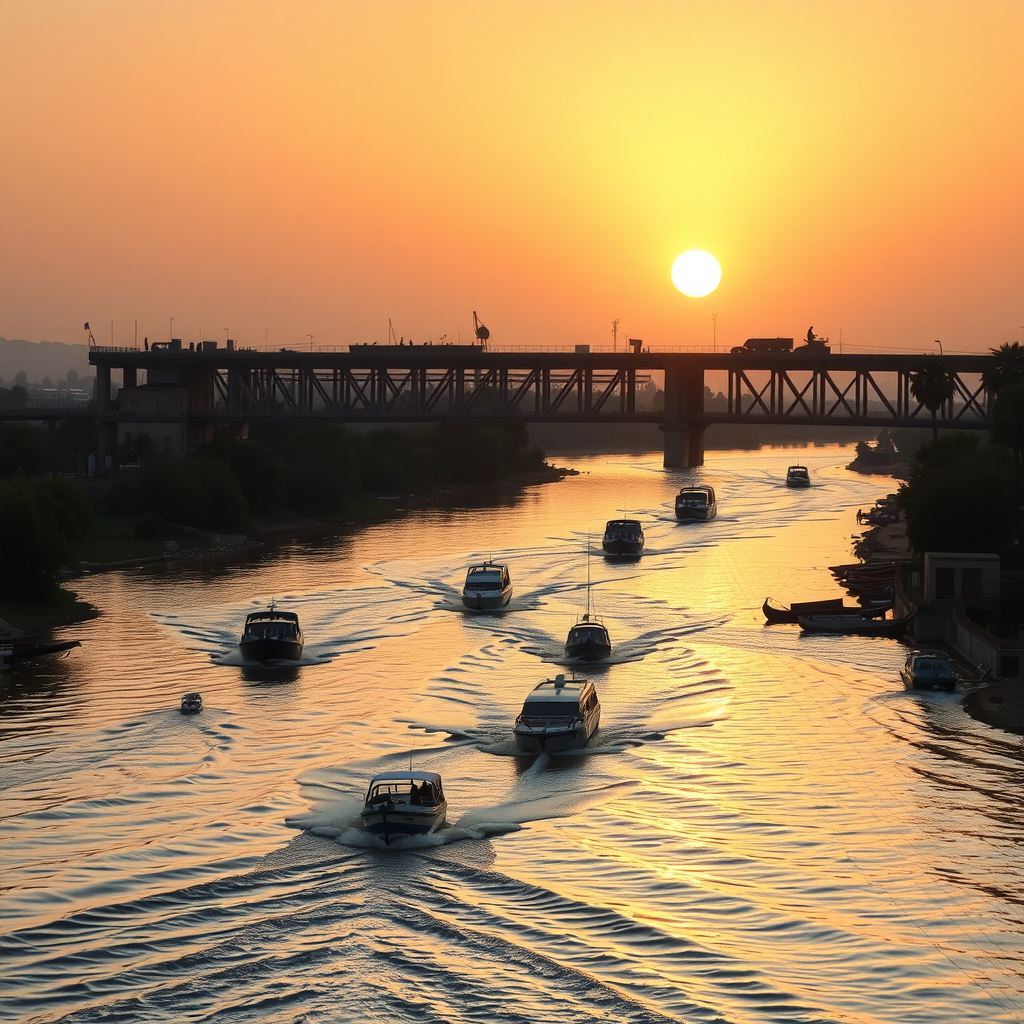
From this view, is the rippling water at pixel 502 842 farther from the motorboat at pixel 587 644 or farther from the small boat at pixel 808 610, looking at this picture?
the small boat at pixel 808 610

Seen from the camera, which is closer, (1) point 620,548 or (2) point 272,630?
(2) point 272,630

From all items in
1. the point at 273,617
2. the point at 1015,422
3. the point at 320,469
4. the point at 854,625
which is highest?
the point at 1015,422

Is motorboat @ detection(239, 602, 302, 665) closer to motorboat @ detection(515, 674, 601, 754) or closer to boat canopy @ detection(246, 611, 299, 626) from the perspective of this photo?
boat canopy @ detection(246, 611, 299, 626)

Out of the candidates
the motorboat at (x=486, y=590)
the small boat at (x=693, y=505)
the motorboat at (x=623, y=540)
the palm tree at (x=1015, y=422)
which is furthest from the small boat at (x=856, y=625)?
the small boat at (x=693, y=505)

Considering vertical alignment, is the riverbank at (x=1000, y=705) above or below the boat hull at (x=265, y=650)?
below

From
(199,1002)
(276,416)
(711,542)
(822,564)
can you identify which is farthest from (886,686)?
(276,416)

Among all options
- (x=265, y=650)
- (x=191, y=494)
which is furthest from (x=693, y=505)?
(x=265, y=650)

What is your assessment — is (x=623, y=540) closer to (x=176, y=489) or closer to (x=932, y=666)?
(x=176, y=489)
